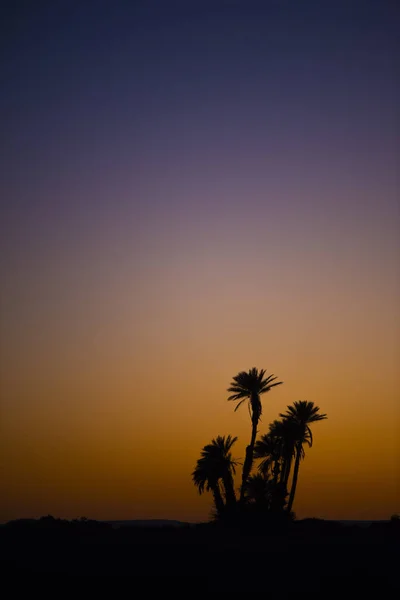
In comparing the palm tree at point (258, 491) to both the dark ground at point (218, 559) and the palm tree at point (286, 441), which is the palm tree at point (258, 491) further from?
the dark ground at point (218, 559)

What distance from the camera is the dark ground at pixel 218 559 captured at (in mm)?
29203

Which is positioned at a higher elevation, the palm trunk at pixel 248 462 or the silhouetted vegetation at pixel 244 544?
Answer: the palm trunk at pixel 248 462

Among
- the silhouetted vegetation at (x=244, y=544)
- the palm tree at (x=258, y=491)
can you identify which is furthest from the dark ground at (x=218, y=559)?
the palm tree at (x=258, y=491)

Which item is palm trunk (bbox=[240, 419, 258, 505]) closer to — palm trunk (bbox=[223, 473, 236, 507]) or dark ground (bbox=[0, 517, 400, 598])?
palm trunk (bbox=[223, 473, 236, 507])

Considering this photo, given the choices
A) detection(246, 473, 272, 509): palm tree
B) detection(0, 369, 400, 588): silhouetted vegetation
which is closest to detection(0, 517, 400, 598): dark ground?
detection(0, 369, 400, 588): silhouetted vegetation

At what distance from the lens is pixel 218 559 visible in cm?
3409

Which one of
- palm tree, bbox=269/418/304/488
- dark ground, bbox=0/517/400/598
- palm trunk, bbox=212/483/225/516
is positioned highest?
palm tree, bbox=269/418/304/488

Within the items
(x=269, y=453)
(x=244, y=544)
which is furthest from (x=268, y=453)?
(x=244, y=544)

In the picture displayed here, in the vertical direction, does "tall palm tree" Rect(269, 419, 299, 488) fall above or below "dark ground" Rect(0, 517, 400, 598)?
above

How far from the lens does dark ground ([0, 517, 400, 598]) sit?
95.8 ft

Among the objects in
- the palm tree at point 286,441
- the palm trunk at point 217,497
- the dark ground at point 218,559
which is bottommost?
the dark ground at point 218,559

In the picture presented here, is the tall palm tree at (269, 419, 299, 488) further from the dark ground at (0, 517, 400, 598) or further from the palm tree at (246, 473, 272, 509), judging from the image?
→ the dark ground at (0, 517, 400, 598)

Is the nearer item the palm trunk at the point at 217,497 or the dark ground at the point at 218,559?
the dark ground at the point at 218,559

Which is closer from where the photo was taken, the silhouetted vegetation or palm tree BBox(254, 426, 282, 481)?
the silhouetted vegetation
